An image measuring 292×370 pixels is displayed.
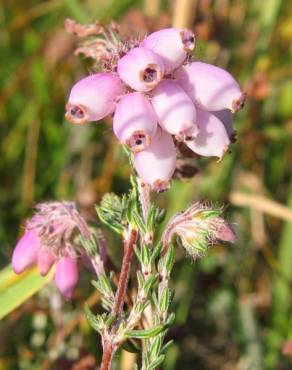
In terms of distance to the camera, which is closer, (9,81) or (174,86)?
(174,86)

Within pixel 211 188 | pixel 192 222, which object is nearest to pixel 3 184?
pixel 211 188

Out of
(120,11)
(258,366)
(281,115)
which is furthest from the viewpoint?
(281,115)

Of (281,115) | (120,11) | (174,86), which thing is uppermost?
(174,86)

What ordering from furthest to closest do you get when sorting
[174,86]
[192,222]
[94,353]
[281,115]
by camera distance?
[281,115]
[94,353]
[192,222]
[174,86]

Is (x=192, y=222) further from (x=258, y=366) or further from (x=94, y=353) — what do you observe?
(x=258, y=366)

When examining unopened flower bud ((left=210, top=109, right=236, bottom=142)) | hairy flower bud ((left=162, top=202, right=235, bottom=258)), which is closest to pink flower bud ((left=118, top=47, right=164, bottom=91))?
unopened flower bud ((left=210, top=109, right=236, bottom=142))

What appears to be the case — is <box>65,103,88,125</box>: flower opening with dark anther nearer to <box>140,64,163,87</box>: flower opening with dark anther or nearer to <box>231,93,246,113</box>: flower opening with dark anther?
<box>140,64,163,87</box>: flower opening with dark anther
